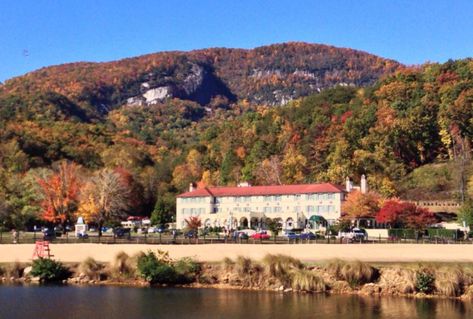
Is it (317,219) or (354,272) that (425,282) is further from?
(317,219)

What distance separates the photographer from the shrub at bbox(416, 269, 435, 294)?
33344 millimetres

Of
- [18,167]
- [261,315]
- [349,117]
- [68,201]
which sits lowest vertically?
[261,315]

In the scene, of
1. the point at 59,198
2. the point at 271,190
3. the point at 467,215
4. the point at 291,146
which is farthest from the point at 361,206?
the point at 291,146

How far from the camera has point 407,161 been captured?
119 meters

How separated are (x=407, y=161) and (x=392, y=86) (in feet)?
73.8

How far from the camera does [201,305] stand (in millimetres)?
31031

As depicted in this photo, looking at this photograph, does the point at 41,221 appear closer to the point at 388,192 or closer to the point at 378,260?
the point at 388,192

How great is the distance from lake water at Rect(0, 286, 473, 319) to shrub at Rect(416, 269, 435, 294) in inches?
50.3

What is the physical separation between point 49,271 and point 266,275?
12.9 metres

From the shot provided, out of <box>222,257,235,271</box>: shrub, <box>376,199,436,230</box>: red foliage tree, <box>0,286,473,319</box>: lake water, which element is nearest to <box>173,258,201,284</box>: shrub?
<box>222,257,235,271</box>: shrub

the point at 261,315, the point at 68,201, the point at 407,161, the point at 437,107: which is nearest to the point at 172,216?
the point at 68,201

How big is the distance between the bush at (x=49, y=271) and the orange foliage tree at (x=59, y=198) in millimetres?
47233

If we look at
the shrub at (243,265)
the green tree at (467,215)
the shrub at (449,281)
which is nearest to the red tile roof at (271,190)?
the green tree at (467,215)

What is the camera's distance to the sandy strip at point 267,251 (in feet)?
136
